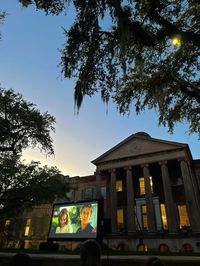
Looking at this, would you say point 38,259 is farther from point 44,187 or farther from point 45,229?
point 45,229

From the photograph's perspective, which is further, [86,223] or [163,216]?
[163,216]

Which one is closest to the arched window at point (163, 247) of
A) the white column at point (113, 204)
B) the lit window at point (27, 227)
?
the white column at point (113, 204)

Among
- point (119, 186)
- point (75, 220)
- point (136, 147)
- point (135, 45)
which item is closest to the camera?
point (135, 45)

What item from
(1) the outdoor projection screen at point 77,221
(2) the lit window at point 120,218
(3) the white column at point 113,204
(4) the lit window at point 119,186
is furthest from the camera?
(4) the lit window at point 119,186

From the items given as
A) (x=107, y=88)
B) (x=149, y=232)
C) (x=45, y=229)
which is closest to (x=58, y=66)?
(x=107, y=88)

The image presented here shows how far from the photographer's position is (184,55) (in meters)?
8.74

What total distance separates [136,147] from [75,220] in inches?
611

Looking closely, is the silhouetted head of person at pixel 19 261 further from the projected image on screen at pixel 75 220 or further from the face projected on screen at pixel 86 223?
the face projected on screen at pixel 86 223

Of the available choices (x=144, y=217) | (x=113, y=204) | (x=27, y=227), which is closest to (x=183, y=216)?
(x=144, y=217)

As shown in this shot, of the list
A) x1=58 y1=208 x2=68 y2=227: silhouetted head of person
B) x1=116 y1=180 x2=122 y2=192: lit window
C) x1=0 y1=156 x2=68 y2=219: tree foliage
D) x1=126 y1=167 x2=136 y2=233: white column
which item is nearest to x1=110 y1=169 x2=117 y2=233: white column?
x1=126 y1=167 x2=136 y2=233: white column

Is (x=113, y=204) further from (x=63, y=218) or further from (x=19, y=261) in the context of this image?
(x=19, y=261)

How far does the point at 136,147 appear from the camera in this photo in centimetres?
2670

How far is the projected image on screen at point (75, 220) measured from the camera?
1164cm

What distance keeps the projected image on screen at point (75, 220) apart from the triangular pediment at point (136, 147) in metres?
14.1
